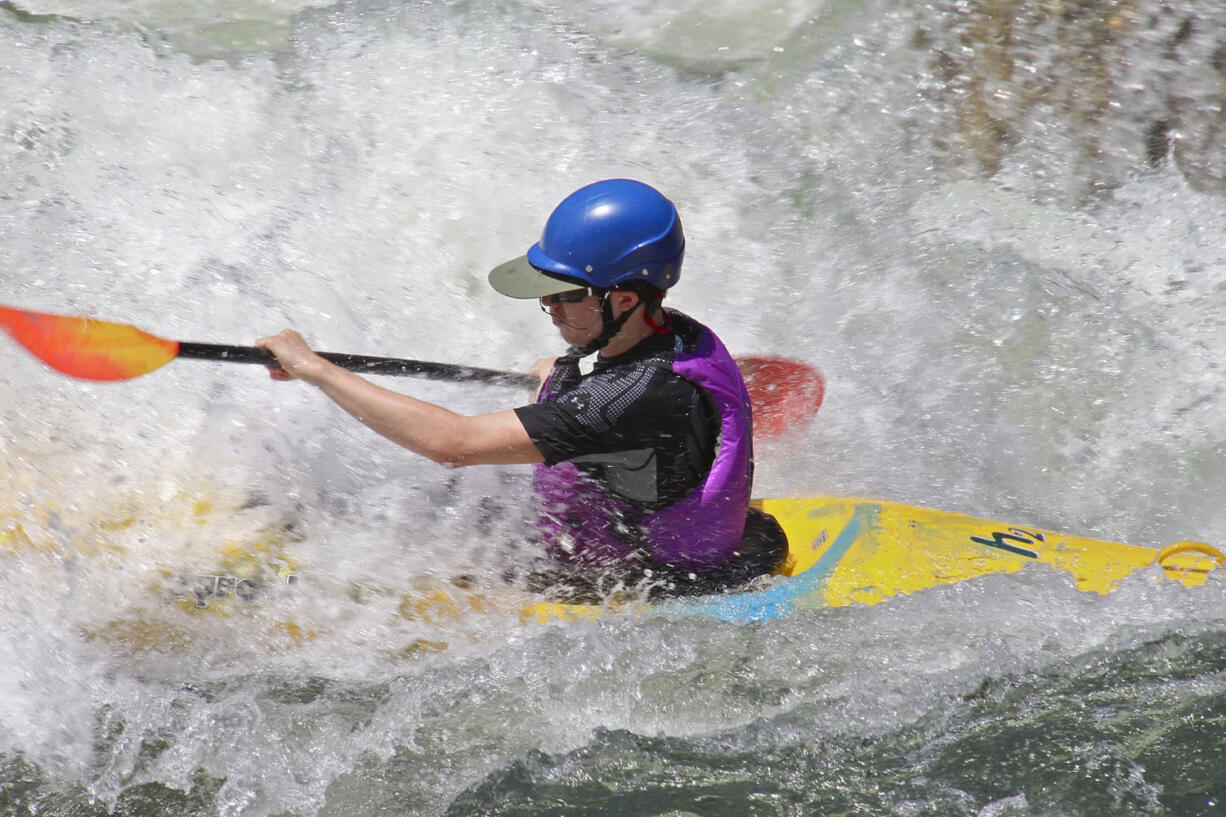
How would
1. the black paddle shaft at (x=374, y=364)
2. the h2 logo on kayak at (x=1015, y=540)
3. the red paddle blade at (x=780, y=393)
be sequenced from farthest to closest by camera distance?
the red paddle blade at (x=780, y=393)
the h2 logo on kayak at (x=1015, y=540)
the black paddle shaft at (x=374, y=364)

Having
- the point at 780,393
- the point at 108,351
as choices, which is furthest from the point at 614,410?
the point at 780,393

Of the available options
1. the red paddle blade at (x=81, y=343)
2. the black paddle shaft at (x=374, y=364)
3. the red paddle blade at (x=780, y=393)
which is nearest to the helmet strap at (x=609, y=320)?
the black paddle shaft at (x=374, y=364)

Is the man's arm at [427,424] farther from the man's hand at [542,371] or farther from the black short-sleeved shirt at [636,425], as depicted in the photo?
the man's hand at [542,371]

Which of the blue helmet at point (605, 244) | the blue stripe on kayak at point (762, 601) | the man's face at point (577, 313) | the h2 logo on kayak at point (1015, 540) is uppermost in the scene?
the blue helmet at point (605, 244)

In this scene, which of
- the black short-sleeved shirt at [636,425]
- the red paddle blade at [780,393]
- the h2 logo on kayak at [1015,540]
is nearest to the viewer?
the black short-sleeved shirt at [636,425]

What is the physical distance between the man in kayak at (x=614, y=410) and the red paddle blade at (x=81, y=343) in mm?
574

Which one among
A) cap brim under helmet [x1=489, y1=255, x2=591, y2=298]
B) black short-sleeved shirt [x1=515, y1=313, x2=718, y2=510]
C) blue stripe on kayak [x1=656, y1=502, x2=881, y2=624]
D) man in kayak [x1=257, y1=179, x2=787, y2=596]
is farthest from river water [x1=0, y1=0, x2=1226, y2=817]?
cap brim under helmet [x1=489, y1=255, x2=591, y2=298]

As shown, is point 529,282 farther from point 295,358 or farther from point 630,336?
point 295,358

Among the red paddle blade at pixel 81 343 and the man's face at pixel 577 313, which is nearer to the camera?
the man's face at pixel 577 313

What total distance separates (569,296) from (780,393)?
166 cm

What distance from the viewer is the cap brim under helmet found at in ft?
8.40

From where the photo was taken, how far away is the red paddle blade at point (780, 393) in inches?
157

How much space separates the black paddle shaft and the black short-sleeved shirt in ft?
1.85

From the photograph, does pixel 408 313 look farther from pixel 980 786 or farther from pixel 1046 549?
pixel 980 786
